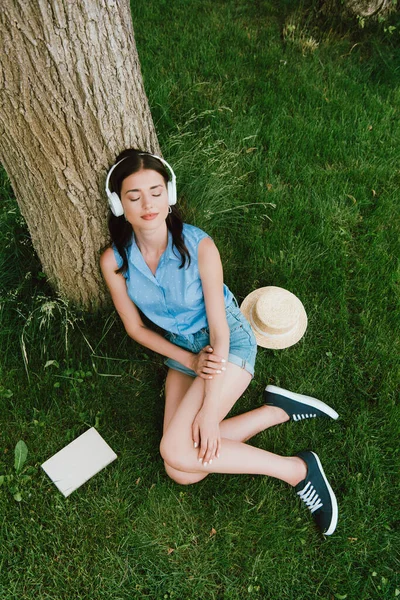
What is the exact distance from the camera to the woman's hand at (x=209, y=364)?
8.89 feet

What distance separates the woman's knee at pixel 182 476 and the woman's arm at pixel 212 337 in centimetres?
19

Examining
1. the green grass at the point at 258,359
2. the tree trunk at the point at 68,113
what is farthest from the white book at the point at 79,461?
the tree trunk at the point at 68,113

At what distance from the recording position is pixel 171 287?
2771 mm

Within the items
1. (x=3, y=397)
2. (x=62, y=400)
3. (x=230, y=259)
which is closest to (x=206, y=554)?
(x=62, y=400)

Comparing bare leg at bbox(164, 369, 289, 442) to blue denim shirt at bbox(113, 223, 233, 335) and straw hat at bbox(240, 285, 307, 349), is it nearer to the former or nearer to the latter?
blue denim shirt at bbox(113, 223, 233, 335)

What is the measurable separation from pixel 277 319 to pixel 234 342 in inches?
16.6

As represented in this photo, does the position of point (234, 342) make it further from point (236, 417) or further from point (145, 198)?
point (145, 198)

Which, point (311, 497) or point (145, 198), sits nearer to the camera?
point (145, 198)

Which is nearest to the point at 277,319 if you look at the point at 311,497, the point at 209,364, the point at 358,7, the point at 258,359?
the point at 258,359

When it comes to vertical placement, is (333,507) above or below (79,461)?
below

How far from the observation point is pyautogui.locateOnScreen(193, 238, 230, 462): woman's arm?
8.71 feet

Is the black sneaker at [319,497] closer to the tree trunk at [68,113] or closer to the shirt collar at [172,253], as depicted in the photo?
the shirt collar at [172,253]

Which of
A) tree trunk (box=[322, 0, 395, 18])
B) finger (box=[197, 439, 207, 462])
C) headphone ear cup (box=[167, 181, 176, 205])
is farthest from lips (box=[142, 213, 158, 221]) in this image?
tree trunk (box=[322, 0, 395, 18])

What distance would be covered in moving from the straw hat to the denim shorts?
→ 0.25 m
